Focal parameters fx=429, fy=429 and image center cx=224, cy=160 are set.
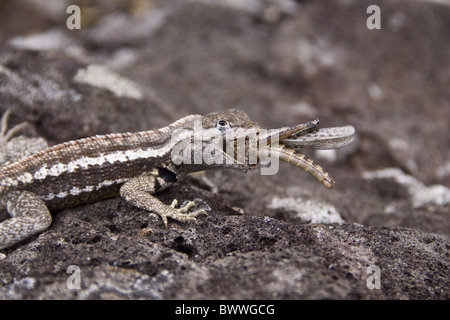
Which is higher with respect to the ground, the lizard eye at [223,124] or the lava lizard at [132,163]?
the lizard eye at [223,124]

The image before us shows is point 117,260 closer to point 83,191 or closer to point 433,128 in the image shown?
point 83,191

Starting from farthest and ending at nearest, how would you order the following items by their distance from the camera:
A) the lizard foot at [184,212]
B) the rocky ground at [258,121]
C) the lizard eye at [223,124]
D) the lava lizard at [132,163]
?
the lizard eye at [223,124] → the lava lizard at [132,163] → the lizard foot at [184,212] → the rocky ground at [258,121]

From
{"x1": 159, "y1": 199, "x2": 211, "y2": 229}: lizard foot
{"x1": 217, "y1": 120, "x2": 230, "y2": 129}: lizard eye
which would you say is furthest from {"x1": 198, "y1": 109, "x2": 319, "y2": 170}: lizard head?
{"x1": 159, "y1": 199, "x2": 211, "y2": 229}: lizard foot

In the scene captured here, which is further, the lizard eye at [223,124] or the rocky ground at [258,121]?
the lizard eye at [223,124]

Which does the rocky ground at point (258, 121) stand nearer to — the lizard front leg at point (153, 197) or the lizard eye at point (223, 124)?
the lizard front leg at point (153, 197)

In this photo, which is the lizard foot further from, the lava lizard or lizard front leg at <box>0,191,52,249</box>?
lizard front leg at <box>0,191,52,249</box>

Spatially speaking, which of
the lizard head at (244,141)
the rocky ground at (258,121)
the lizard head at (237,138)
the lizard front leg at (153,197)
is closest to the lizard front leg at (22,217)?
the rocky ground at (258,121)

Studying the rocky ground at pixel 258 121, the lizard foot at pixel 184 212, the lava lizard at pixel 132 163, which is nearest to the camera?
the rocky ground at pixel 258 121
